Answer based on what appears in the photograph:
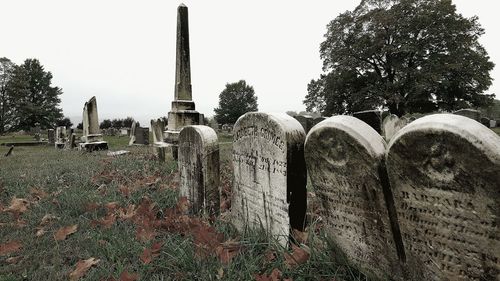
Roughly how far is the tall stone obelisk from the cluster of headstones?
5.50m

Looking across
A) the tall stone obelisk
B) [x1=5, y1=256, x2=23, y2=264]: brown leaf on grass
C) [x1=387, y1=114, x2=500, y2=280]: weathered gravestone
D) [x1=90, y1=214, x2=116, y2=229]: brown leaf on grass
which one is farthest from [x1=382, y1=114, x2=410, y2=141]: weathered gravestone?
[x1=5, y1=256, x2=23, y2=264]: brown leaf on grass

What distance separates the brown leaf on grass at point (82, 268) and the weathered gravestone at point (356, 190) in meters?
1.88

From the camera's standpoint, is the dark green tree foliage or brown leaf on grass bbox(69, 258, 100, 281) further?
the dark green tree foliage

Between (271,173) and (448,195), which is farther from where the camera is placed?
(271,173)

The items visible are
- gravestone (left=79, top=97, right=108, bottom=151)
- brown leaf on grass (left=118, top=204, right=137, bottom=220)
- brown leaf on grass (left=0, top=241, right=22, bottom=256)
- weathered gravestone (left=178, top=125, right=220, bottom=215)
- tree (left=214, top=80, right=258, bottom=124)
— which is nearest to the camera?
brown leaf on grass (left=0, top=241, right=22, bottom=256)

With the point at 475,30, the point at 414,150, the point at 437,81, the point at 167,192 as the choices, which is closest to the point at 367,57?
the point at 437,81

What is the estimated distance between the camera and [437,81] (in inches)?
1078

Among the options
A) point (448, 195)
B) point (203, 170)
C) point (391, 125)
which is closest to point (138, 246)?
point (203, 170)

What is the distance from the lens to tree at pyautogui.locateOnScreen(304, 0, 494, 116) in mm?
28031

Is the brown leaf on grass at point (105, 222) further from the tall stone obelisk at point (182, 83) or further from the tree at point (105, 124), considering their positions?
the tree at point (105, 124)

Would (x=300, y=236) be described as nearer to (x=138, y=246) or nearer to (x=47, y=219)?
(x=138, y=246)

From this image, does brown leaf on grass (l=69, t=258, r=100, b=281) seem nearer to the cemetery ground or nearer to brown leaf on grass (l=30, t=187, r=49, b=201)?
the cemetery ground

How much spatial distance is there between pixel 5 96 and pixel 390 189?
56.2m

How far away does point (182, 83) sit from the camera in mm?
9070
